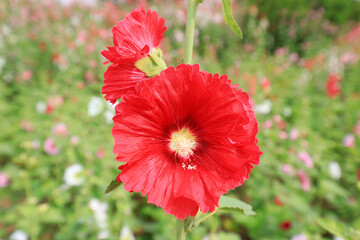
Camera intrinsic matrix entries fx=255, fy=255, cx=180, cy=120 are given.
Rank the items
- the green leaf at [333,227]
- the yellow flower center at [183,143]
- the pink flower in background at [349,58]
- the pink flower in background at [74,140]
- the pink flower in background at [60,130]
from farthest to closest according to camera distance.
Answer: the pink flower in background at [349,58]
the pink flower in background at [60,130]
the pink flower in background at [74,140]
the green leaf at [333,227]
the yellow flower center at [183,143]

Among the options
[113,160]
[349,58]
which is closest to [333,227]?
[113,160]

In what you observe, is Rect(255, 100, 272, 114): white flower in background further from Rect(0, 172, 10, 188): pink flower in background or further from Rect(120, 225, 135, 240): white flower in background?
Rect(0, 172, 10, 188): pink flower in background

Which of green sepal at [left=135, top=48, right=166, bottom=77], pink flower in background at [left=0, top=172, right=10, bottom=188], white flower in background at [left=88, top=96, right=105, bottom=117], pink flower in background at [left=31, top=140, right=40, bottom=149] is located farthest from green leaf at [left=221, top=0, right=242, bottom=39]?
pink flower in background at [left=0, top=172, right=10, bottom=188]

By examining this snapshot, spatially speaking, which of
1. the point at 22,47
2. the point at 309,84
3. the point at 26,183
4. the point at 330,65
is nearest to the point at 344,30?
the point at 330,65

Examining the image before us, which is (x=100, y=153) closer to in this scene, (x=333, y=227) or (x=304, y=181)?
(x=333, y=227)

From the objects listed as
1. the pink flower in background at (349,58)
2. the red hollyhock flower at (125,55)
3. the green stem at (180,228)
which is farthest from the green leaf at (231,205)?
the pink flower in background at (349,58)

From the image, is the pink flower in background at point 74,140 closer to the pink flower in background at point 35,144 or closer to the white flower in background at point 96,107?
the white flower in background at point 96,107

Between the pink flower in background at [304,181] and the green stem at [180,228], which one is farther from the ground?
the pink flower in background at [304,181]
